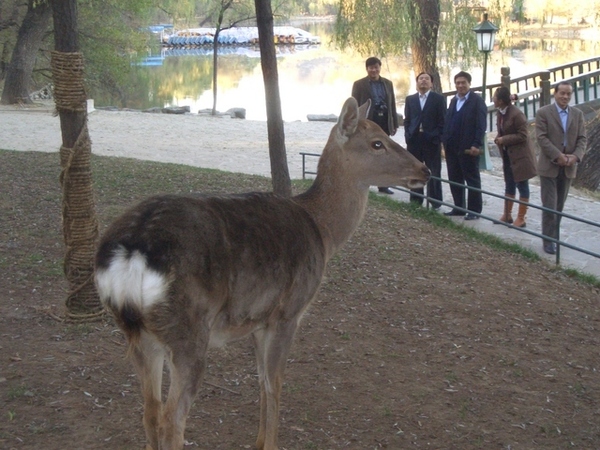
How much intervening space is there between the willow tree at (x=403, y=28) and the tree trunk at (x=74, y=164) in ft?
47.9

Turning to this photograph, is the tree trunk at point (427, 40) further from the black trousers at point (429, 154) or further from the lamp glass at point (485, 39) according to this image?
the black trousers at point (429, 154)

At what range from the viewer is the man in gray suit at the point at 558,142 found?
1123 cm

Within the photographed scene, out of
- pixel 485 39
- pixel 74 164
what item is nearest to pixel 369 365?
pixel 74 164

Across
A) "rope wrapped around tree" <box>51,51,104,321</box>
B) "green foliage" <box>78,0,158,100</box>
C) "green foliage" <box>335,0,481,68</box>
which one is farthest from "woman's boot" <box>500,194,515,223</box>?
"green foliage" <box>78,0,158,100</box>

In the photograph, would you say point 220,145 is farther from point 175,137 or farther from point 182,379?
point 182,379

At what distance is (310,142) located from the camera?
23.8m

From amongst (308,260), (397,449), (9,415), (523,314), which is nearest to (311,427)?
(397,449)

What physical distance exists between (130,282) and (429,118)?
374 inches

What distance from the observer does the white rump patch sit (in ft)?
13.6

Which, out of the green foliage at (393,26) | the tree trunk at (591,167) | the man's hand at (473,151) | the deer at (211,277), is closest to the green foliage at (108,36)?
the green foliage at (393,26)

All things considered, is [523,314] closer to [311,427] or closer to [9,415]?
[311,427]

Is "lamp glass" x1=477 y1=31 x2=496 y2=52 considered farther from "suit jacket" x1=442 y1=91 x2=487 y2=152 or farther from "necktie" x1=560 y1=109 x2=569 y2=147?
"necktie" x1=560 y1=109 x2=569 y2=147

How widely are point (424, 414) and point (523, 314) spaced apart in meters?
2.79

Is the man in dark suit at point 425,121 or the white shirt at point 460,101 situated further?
the man in dark suit at point 425,121
